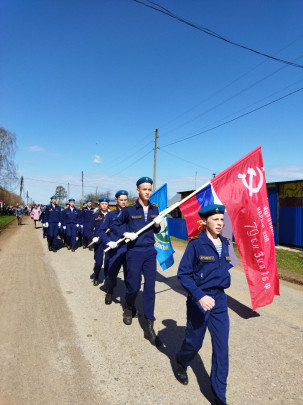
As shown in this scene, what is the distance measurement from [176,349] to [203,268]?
151 cm

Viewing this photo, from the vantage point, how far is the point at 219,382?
237cm

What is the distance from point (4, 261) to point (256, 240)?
7720 millimetres

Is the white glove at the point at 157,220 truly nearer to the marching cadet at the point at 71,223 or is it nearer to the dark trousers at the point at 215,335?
the dark trousers at the point at 215,335

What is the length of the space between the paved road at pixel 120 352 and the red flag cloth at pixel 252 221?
0.64m

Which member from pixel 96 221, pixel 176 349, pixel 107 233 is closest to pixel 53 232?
pixel 96 221

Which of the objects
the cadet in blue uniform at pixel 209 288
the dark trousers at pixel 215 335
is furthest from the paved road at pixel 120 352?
the cadet in blue uniform at pixel 209 288

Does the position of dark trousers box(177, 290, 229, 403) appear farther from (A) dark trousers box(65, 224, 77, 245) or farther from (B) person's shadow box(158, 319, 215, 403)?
(A) dark trousers box(65, 224, 77, 245)

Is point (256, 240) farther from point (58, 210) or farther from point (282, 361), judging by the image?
point (58, 210)

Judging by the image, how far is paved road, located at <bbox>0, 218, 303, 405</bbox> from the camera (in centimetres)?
256

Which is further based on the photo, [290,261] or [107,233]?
[290,261]

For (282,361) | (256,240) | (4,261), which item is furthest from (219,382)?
(4,261)

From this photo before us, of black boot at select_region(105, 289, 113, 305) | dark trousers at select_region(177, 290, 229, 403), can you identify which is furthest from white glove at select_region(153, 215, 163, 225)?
black boot at select_region(105, 289, 113, 305)

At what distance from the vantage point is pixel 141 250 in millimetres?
3963

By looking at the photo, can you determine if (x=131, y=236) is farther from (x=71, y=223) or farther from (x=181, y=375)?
(x=71, y=223)
